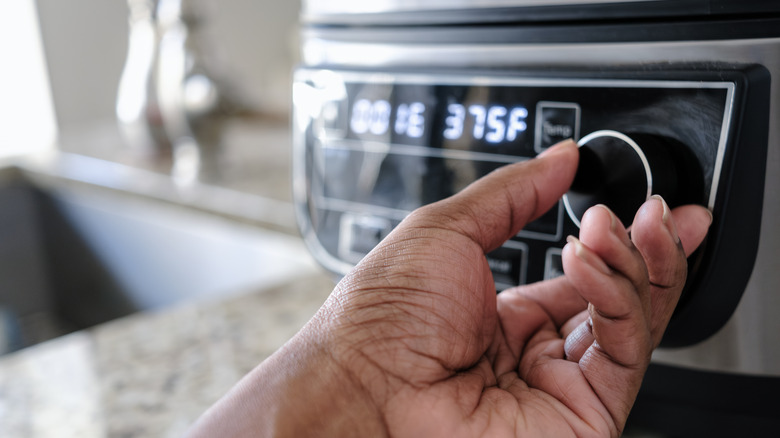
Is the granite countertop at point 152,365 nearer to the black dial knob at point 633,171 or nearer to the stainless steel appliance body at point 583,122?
the stainless steel appliance body at point 583,122

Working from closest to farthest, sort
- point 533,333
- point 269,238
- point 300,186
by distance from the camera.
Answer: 1. point 533,333
2. point 300,186
3. point 269,238

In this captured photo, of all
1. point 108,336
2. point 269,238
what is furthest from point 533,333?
point 269,238

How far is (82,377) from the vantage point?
20.2 inches

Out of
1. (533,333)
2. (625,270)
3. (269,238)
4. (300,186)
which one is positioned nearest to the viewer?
(625,270)

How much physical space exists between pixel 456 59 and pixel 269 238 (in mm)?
599

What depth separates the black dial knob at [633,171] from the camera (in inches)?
12.0

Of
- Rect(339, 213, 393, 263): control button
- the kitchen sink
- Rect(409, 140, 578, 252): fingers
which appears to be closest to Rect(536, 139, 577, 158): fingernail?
Rect(409, 140, 578, 252): fingers

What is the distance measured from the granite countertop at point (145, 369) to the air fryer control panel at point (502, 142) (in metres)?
0.14

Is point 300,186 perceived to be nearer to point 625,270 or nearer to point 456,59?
point 456,59

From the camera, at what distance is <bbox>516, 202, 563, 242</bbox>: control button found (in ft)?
1.16

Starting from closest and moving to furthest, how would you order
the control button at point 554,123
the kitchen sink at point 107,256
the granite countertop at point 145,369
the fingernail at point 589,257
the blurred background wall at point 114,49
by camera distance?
1. the fingernail at point 589,257
2. the control button at point 554,123
3. the granite countertop at point 145,369
4. the kitchen sink at point 107,256
5. the blurred background wall at point 114,49

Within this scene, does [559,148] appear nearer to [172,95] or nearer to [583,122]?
[583,122]

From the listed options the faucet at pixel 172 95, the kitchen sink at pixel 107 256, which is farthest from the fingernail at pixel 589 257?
the faucet at pixel 172 95

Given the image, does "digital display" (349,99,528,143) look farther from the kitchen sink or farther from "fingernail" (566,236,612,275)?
the kitchen sink
